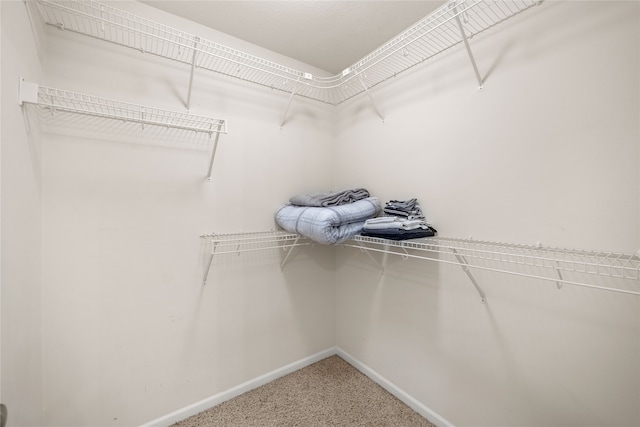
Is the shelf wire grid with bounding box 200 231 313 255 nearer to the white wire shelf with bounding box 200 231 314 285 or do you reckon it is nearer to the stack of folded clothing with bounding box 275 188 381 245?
the white wire shelf with bounding box 200 231 314 285

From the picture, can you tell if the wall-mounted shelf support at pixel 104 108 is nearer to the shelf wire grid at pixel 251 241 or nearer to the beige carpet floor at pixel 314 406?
the shelf wire grid at pixel 251 241

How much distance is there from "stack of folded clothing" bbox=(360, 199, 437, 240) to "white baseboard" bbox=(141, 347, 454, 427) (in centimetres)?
109

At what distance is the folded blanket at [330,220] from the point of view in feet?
4.85

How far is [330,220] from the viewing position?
1.47m

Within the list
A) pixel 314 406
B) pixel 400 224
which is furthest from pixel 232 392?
pixel 400 224

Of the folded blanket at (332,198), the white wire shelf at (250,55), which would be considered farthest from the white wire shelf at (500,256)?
the white wire shelf at (250,55)

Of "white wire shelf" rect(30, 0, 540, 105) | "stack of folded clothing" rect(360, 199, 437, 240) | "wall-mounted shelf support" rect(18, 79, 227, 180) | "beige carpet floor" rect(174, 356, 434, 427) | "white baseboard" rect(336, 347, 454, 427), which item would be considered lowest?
"beige carpet floor" rect(174, 356, 434, 427)

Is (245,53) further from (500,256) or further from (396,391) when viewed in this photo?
(396,391)

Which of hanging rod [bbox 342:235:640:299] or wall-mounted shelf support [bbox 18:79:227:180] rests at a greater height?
wall-mounted shelf support [bbox 18:79:227:180]

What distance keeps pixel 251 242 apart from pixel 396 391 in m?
1.40

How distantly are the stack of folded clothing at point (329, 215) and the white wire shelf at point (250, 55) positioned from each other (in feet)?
2.53

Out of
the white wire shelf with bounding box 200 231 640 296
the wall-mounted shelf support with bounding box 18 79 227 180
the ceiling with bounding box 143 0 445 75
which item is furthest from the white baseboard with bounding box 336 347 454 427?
the ceiling with bounding box 143 0 445 75

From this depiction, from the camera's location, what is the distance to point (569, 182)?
108 centimetres

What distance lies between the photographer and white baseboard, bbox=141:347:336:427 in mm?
1552
